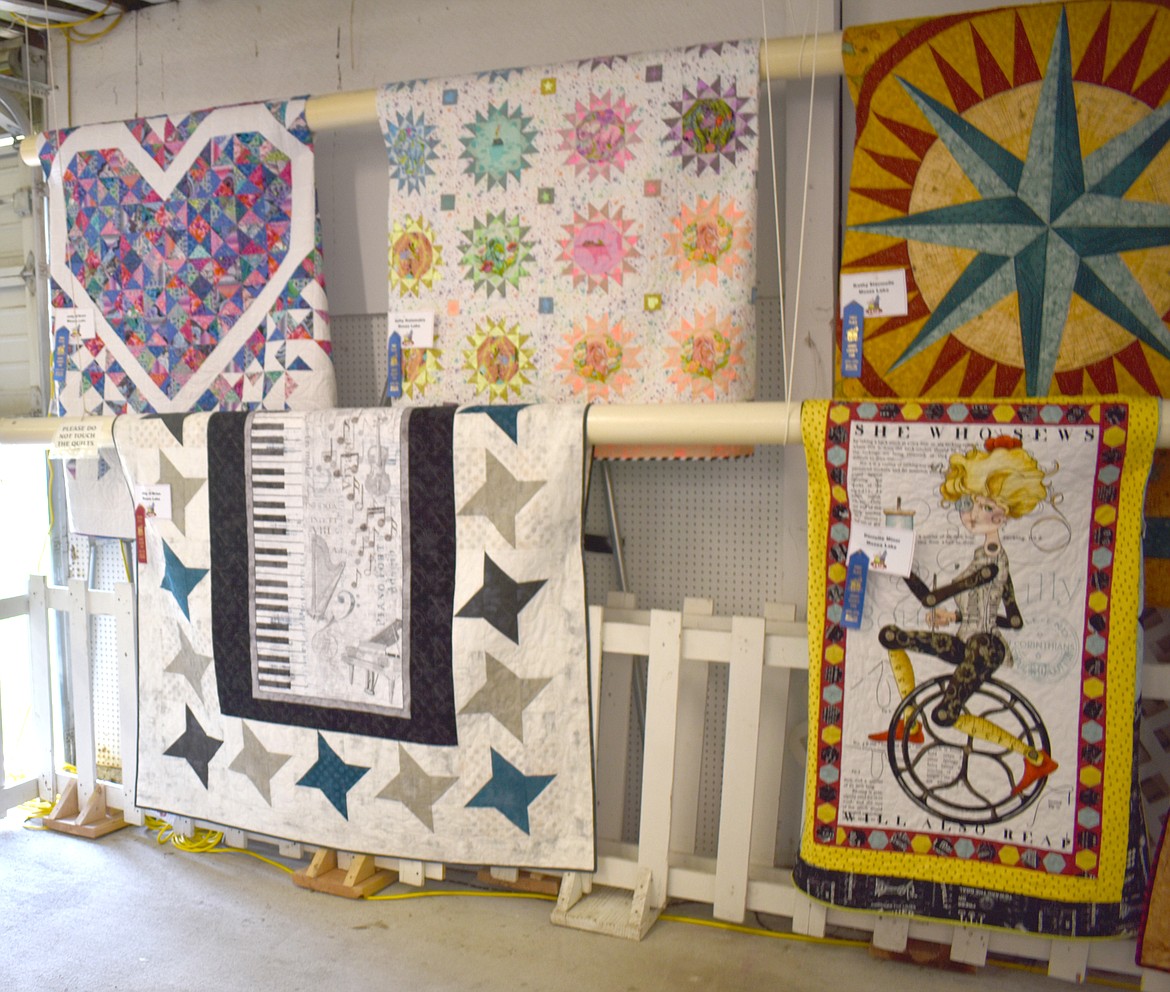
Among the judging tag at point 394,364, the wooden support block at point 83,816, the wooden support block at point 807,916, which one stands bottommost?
the wooden support block at point 83,816

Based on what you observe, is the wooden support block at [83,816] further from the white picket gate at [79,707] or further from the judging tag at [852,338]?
the judging tag at [852,338]

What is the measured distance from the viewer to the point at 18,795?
2365 millimetres

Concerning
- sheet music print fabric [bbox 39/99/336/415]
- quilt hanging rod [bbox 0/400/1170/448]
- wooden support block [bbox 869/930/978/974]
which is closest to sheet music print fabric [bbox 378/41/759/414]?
quilt hanging rod [bbox 0/400/1170/448]

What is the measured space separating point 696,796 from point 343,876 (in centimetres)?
79

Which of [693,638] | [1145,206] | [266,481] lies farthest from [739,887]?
[1145,206]

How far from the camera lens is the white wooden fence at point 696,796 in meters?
1.65

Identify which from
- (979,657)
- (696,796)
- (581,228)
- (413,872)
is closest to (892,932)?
(696,796)

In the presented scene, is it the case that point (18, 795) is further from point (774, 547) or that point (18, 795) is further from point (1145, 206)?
point (1145, 206)

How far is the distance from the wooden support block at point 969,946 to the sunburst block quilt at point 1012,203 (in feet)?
3.11

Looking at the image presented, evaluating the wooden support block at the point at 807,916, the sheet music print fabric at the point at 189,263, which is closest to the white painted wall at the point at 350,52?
the sheet music print fabric at the point at 189,263

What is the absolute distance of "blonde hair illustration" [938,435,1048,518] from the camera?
1.48m

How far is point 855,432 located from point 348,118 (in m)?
1.30

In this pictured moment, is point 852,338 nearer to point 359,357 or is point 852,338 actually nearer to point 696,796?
point 696,796

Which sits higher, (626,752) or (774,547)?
(774,547)
